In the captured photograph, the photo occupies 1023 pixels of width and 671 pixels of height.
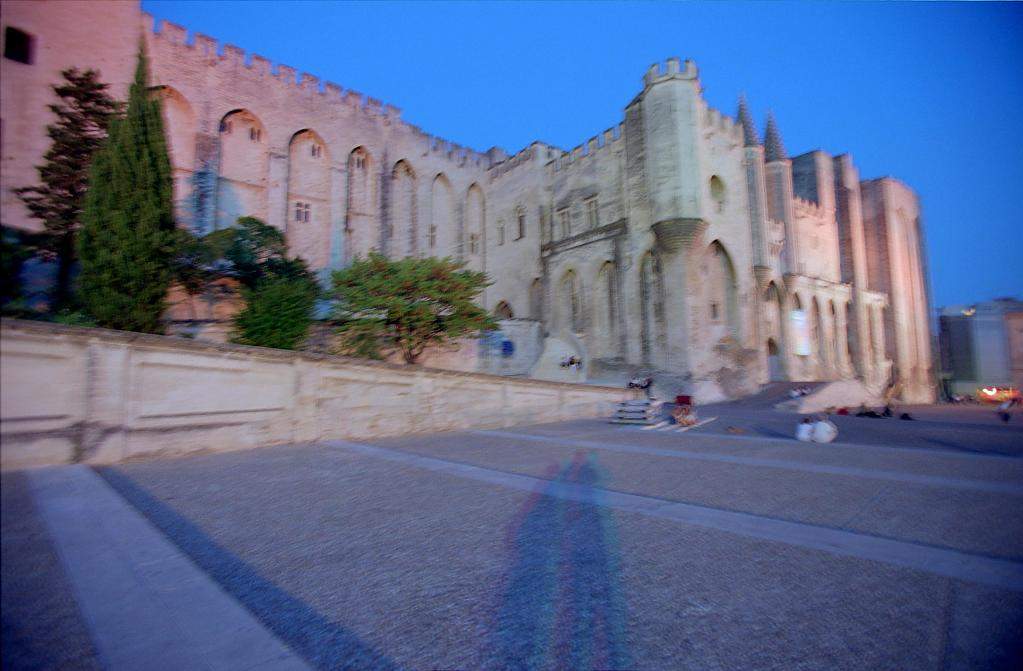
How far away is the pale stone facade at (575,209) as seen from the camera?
A: 22328 mm

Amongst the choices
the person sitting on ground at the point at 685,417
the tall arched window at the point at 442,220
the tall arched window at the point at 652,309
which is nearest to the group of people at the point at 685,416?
the person sitting on ground at the point at 685,417

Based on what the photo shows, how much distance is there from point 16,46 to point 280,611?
8.69 ft

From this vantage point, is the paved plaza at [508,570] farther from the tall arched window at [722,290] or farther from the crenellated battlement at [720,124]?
the crenellated battlement at [720,124]

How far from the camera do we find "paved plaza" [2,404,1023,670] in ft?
4.40

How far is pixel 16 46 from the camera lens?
1.93 m

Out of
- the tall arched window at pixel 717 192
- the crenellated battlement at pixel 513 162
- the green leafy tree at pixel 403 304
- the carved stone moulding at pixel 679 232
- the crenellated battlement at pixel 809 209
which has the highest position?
the crenellated battlement at pixel 513 162

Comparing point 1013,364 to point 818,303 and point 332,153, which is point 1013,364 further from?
point 332,153

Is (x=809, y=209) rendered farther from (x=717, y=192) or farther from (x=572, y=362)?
(x=572, y=362)

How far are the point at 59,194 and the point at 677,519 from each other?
45.2 ft

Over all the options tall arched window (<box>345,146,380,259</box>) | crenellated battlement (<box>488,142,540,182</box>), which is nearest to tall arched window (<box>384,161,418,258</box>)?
tall arched window (<box>345,146,380,259</box>)

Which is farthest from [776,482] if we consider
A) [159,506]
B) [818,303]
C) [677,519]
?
[818,303]

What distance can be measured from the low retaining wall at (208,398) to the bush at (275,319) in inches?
295

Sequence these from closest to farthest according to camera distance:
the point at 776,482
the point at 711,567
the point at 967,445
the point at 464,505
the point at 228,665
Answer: the point at 228,665
the point at 711,567
the point at 464,505
the point at 776,482
the point at 967,445

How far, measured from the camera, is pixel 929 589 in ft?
8.29
